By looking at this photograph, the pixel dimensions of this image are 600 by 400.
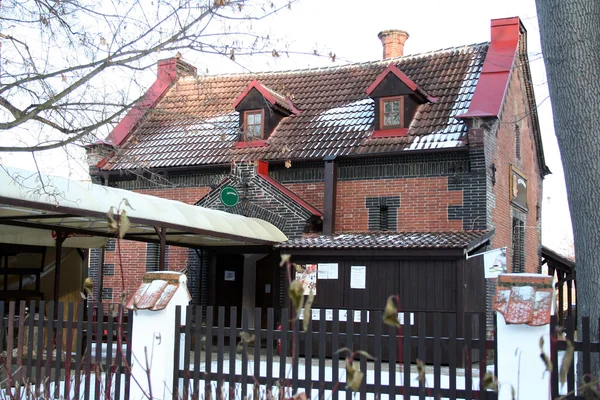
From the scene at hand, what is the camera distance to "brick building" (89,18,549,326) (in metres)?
15.0

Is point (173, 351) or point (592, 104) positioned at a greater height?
point (592, 104)

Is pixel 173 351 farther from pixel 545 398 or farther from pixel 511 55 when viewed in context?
pixel 511 55

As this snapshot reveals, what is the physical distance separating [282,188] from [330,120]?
8.55 ft

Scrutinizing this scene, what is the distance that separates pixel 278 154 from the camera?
18.3 metres

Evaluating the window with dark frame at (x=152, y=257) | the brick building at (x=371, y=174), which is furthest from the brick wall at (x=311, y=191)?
the window with dark frame at (x=152, y=257)

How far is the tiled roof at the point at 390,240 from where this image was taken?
1419 centimetres

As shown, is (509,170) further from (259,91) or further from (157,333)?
(157,333)

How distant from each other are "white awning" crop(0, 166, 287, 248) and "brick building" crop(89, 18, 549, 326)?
1050mm

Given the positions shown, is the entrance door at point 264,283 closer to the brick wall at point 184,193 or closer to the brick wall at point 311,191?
the brick wall at point 311,191

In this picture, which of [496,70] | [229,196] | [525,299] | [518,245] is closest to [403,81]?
[496,70]

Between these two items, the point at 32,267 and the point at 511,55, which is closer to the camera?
the point at 32,267

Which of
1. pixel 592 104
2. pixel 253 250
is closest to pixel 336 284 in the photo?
pixel 253 250

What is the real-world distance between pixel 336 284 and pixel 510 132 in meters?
6.92

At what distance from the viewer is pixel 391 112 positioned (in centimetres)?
1770
